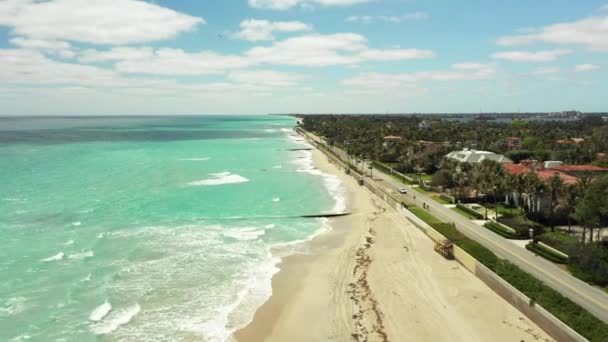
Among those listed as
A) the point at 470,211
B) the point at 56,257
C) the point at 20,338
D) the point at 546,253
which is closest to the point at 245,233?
the point at 56,257

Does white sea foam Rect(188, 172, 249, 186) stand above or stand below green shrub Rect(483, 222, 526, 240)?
below

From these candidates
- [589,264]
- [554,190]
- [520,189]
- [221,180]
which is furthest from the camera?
[221,180]

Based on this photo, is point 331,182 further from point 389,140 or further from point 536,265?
point 389,140

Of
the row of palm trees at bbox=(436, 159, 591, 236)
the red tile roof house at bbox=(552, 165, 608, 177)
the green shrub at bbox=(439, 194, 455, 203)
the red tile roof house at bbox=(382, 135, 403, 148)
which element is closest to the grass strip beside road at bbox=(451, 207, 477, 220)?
the row of palm trees at bbox=(436, 159, 591, 236)

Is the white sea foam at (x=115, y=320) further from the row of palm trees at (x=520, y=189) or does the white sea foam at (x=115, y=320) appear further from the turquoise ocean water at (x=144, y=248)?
the row of palm trees at (x=520, y=189)

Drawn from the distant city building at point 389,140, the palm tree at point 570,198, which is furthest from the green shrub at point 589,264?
the distant city building at point 389,140

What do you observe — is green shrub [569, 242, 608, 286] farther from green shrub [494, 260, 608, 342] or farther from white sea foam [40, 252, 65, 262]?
white sea foam [40, 252, 65, 262]

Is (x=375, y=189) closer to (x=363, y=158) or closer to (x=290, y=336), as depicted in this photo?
(x=363, y=158)

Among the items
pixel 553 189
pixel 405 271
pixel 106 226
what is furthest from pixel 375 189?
pixel 106 226
